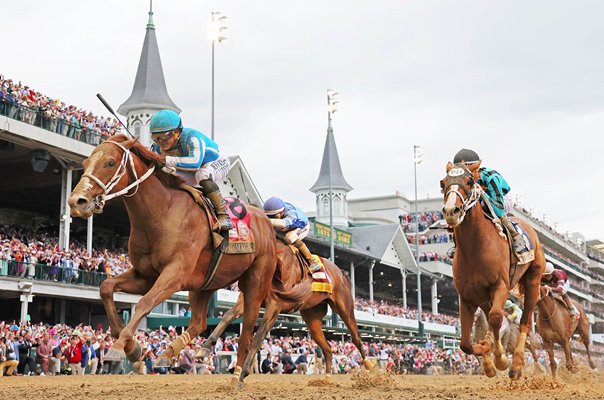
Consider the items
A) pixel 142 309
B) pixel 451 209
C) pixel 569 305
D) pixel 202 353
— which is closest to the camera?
pixel 142 309

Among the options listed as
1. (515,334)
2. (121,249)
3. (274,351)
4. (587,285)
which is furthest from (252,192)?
(587,285)

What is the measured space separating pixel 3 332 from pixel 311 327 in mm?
9235

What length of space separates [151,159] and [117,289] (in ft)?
4.45

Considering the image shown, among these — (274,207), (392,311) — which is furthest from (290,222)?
(392,311)

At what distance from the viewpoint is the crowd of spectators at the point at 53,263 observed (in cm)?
2312

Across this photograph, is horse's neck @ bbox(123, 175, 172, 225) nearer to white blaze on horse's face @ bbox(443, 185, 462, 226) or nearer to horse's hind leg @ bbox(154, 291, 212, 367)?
horse's hind leg @ bbox(154, 291, 212, 367)

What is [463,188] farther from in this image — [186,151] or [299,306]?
[299,306]

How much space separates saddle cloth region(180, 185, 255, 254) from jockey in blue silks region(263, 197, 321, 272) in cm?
272

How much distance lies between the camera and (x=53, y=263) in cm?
2481

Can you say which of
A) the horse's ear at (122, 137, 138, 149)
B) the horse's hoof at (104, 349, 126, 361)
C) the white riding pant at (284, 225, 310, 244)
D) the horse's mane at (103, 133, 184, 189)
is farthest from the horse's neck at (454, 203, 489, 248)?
the horse's hoof at (104, 349, 126, 361)

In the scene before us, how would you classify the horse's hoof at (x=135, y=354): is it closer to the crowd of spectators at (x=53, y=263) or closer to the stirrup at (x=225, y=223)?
the stirrup at (x=225, y=223)

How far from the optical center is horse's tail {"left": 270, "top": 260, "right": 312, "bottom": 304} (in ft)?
33.7

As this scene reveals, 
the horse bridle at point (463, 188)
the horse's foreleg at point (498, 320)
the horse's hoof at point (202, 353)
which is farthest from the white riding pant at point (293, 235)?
the horse's foreleg at point (498, 320)

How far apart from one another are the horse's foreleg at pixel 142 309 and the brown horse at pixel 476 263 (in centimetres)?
333
